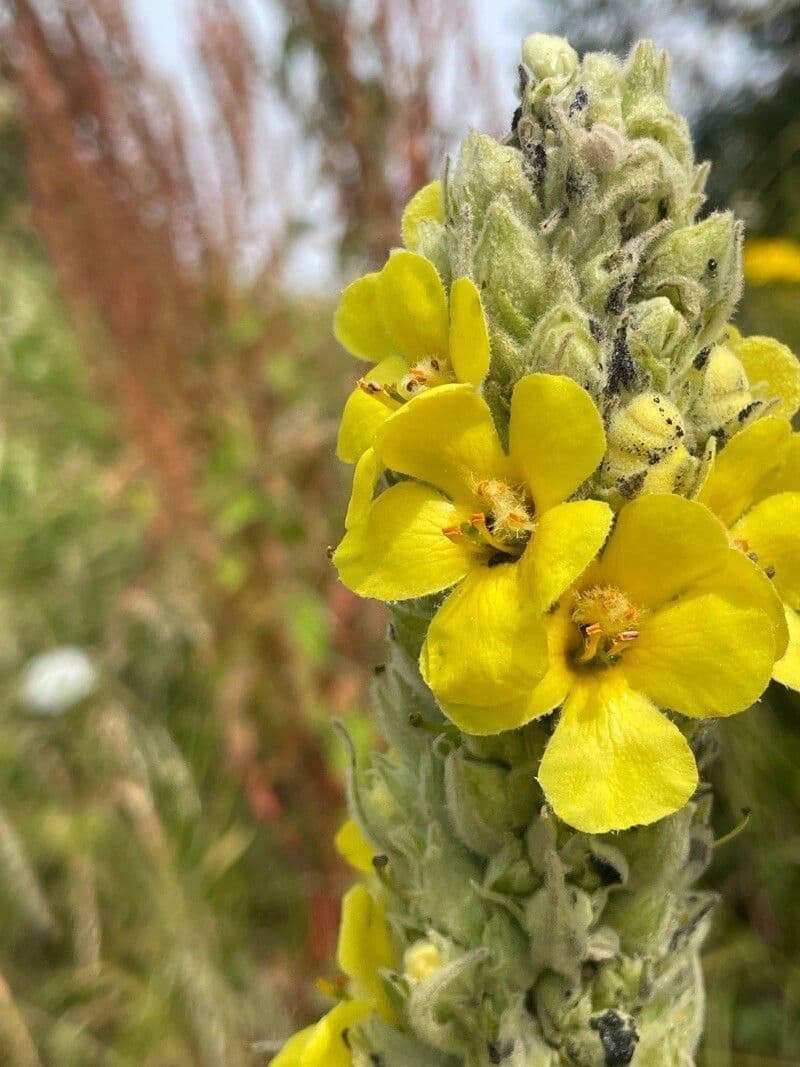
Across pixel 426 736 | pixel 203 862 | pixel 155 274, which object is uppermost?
pixel 426 736

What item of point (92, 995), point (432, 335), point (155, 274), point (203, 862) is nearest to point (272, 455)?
point (155, 274)

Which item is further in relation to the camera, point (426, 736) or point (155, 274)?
point (155, 274)

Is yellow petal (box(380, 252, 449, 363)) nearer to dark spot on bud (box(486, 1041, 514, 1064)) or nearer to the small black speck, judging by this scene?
the small black speck

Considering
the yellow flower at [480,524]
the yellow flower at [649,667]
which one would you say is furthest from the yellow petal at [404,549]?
the yellow flower at [649,667]

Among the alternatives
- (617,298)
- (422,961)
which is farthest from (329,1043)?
(617,298)

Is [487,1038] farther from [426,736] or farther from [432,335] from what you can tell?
[432,335]

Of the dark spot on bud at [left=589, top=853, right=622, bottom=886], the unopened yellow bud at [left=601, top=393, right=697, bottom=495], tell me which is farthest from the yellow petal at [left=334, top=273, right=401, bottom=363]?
the dark spot on bud at [left=589, top=853, right=622, bottom=886]
